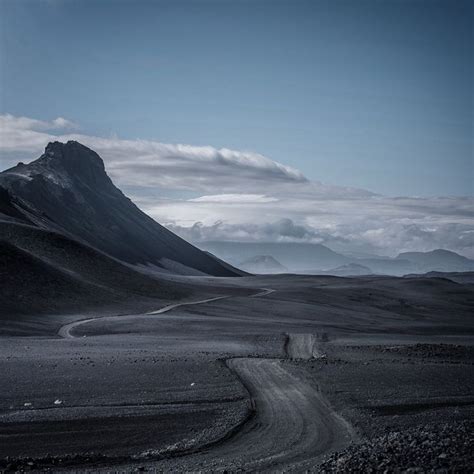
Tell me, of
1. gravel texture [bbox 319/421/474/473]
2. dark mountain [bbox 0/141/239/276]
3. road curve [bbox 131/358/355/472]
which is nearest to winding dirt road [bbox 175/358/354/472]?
road curve [bbox 131/358/355/472]

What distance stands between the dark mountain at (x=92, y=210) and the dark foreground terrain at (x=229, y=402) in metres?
92.0

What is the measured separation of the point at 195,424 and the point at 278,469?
4.27m

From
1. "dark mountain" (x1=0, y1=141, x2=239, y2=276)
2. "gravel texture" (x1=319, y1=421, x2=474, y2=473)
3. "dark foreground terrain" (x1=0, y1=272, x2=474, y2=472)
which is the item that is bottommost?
"dark foreground terrain" (x1=0, y1=272, x2=474, y2=472)

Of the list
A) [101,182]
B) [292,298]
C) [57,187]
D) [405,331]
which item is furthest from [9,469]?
[101,182]

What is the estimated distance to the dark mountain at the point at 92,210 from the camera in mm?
146625

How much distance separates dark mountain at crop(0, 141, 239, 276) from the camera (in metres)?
147

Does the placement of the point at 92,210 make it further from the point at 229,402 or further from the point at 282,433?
the point at 282,433

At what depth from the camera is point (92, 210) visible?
6555 inches

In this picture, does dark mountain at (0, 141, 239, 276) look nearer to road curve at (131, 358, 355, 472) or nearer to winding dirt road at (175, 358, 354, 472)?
winding dirt road at (175, 358, 354, 472)

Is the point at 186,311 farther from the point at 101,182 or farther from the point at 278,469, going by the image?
→ the point at 101,182

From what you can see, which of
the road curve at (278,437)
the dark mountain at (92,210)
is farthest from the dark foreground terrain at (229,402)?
the dark mountain at (92,210)

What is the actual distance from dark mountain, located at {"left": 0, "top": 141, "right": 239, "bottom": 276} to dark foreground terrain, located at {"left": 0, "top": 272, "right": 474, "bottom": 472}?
91992mm

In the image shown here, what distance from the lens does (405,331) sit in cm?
4872

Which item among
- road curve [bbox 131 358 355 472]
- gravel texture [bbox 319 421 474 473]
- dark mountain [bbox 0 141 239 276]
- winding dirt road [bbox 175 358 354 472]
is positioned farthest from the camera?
dark mountain [bbox 0 141 239 276]
